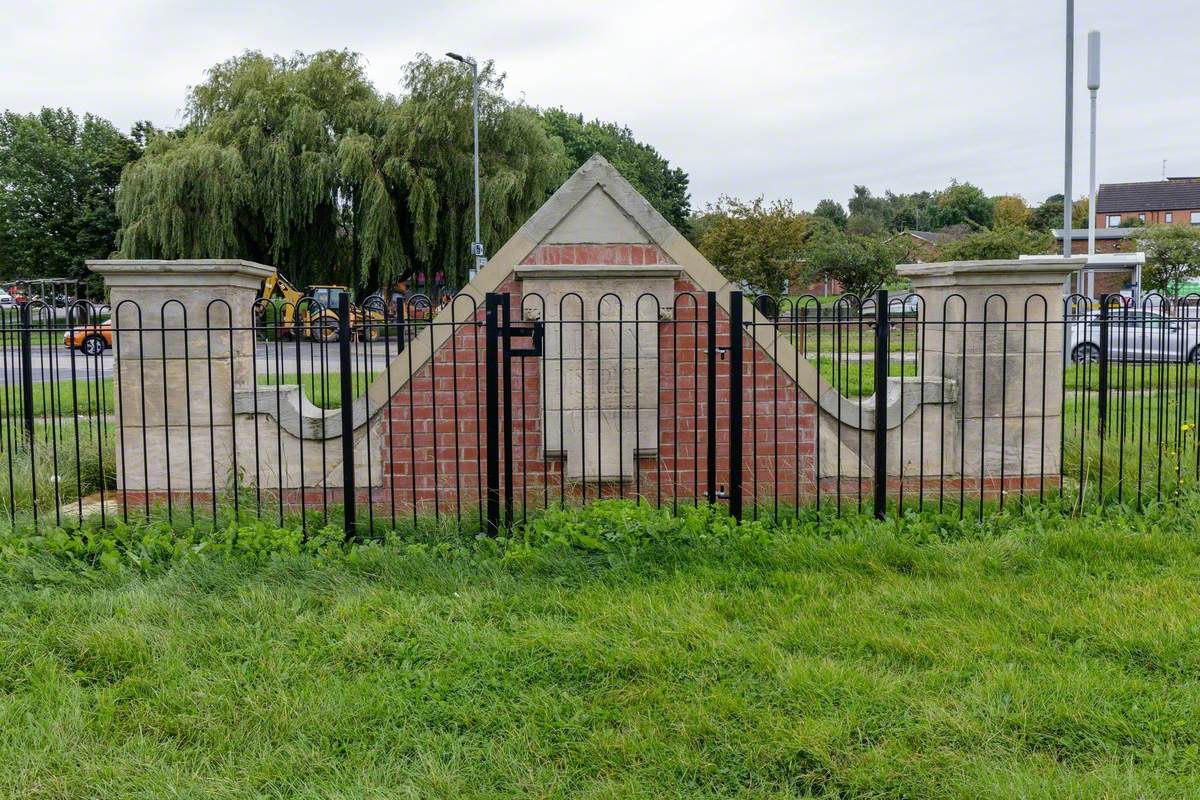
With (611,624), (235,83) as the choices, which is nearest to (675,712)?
(611,624)

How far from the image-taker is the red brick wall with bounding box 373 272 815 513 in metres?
6.19

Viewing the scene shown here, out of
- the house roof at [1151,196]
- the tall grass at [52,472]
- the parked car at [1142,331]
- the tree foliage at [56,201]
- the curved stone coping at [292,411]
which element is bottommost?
the tall grass at [52,472]

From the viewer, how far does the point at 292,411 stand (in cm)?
607

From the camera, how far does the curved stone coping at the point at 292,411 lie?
19.9ft

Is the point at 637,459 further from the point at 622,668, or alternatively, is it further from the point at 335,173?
the point at 335,173

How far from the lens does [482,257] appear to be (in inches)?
907

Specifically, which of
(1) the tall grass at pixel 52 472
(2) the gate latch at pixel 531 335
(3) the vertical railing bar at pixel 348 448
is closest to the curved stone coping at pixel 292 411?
(3) the vertical railing bar at pixel 348 448

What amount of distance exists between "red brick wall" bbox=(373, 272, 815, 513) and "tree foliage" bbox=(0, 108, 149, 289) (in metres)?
37.5

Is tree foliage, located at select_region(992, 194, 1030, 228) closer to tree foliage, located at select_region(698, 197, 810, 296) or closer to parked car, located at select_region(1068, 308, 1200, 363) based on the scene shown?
tree foliage, located at select_region(698, 197, 810, 296)

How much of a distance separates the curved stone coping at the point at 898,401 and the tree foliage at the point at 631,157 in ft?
142

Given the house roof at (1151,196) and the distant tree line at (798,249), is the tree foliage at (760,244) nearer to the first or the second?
the distant tree line at (798,249)

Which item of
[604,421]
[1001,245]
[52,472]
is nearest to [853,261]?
[1001,245]

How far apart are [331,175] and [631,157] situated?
120ft

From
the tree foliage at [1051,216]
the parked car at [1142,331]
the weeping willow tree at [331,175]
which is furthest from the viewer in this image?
the tree foliage at [1051,216]
